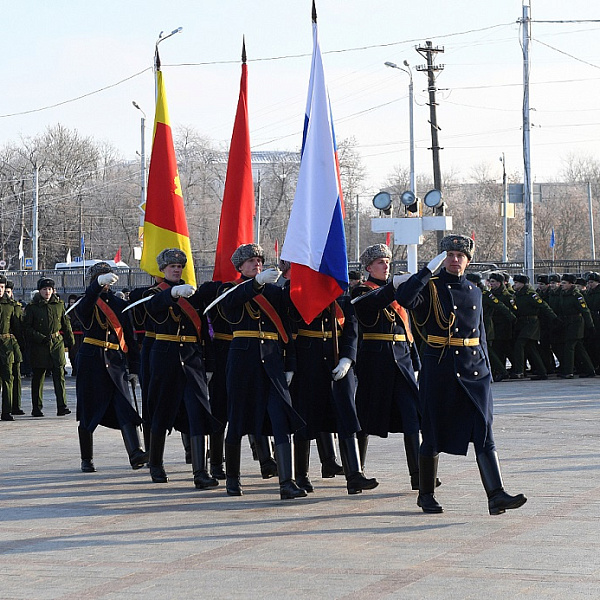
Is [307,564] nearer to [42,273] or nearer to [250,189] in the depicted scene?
[250,189]

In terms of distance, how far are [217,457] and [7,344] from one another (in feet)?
22.3

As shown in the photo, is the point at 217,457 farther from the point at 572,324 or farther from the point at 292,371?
the point at 572,324

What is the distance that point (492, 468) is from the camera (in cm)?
797

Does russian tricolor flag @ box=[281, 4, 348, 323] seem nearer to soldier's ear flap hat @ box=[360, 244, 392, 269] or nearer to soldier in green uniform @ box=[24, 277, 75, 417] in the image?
soldier's ear flap hat @ box=[360, 244, 392, 269]

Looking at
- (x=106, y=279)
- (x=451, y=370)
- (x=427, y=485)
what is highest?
(x=106, y=279)

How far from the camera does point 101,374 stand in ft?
35.6

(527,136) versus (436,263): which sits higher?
(527,136)

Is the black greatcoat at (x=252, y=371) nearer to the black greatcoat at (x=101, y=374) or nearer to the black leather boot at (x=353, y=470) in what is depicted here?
the black leather boot at (x=353, y=470)

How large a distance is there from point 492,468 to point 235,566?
2144 millimetres

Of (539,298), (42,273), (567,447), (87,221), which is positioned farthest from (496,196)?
(567,447)

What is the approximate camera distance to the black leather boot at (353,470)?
9.02m

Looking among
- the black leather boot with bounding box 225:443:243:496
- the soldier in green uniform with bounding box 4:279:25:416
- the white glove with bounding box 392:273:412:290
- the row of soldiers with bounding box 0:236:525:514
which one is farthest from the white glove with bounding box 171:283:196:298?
the soldier in green uniform with bounding box 4:279:25:416

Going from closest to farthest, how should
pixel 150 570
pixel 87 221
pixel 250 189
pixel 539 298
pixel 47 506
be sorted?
pixel 150 570, pixel 47 506, pixel 250 189, pixel 539 298, pixel 87 221

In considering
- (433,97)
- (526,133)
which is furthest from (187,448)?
(433,97)
